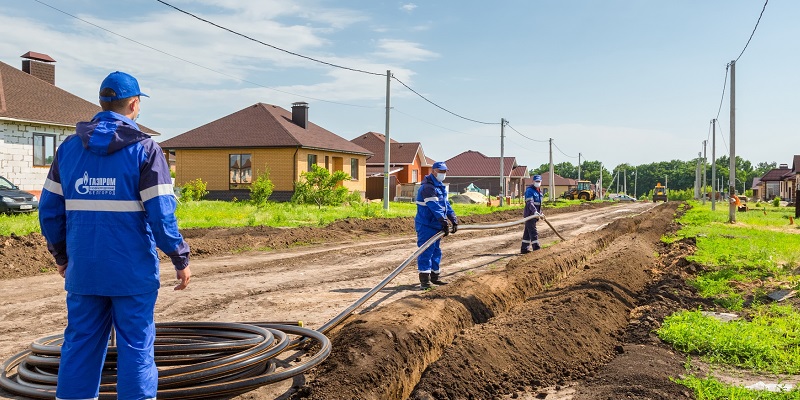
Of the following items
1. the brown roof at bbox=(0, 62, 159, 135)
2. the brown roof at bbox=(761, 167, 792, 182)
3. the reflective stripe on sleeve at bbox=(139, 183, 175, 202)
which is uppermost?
the brown roof at bbox=(0, 62, 159, 135)

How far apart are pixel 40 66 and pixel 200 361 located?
29.6 meters

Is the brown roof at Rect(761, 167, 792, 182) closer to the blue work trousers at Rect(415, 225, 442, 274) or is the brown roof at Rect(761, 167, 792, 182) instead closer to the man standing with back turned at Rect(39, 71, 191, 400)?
the blue work trousers at Rect(415, 225, 442, 274)

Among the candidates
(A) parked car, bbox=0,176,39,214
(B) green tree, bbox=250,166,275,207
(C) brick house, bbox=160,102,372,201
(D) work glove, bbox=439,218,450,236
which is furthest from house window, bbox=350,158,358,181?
(D) work glove, bbox=439,218,450,236

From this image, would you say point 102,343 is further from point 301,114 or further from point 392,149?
point 392,149

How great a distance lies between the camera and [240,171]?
33281 millimetres

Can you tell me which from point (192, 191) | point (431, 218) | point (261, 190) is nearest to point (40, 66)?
point (192, 191)

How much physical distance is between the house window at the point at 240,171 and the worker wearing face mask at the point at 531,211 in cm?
2047

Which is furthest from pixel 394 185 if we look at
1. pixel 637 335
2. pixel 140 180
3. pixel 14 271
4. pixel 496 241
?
pixel 140 180

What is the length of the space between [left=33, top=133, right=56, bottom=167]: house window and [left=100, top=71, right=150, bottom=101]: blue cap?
75.7 ft

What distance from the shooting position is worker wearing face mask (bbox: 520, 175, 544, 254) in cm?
1520

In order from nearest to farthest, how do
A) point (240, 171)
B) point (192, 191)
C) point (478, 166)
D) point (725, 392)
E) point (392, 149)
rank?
1. point (725, 392)
2. point (192, 191)
3. point (240, 171)
4. point (392, 149)
5. point (478, 166)

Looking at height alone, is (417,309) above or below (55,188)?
below

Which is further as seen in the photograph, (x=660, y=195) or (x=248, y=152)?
(x=660, y=195)

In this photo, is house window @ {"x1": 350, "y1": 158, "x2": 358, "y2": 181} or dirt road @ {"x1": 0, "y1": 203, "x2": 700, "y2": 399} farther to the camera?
house window @ {"x1": 350, "y1": 158, "x2": 358, "y2": 181}
